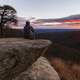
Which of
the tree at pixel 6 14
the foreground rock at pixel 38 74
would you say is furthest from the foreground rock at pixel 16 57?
the tree at pixel 6 14

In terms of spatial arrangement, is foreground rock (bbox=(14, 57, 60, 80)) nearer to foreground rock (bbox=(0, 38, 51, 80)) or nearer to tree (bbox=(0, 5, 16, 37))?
foreground rock (bbox=(0, 38, 51, 80))

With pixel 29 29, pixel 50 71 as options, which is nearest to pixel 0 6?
pixel 29 29

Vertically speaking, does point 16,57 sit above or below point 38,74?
above

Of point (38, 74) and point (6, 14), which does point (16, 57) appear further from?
point (6, 14)

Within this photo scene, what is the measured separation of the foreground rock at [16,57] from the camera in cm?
721

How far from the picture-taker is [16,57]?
749 cm

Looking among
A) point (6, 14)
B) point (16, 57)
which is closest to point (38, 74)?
point (16, 57)

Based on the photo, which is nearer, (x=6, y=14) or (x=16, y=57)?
(x=16, y=57)

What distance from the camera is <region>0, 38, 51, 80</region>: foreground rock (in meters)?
7.21

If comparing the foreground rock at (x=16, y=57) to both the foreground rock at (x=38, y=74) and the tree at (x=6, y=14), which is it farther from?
the tree at (x=6, y=14)

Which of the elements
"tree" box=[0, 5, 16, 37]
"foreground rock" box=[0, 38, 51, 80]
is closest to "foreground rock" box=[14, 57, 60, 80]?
"foreground rock" box=[0, 38, 51, 80]

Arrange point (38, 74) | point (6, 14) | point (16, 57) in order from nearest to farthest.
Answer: point (16, 57) < point (38, 74) < point (6, 14)

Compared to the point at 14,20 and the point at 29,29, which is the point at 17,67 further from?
the point at 14,20

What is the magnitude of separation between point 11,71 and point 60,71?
4.50 meters
